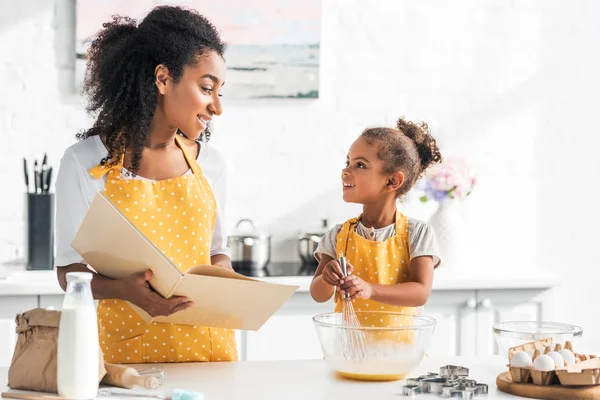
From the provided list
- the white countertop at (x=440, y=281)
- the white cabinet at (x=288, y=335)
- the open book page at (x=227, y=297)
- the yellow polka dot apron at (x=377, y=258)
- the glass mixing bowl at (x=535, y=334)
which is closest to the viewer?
the open book page at (x=227, y=297)

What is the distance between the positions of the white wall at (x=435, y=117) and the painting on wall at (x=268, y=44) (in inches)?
2.5

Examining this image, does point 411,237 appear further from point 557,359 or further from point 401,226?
point 557,359

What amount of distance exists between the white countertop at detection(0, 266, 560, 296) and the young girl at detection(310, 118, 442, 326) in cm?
90

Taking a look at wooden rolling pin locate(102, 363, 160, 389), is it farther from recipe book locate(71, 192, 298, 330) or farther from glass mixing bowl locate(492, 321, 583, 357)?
glass mixing bowl locate(492, 321, 583, 357)

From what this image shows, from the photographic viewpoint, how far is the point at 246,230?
3.84 m

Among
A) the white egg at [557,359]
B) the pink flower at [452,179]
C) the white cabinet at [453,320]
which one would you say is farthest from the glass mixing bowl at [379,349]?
the pink flower at [452,179]

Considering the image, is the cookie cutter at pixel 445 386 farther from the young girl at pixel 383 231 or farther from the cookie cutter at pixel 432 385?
the young girl at pixel 383 231

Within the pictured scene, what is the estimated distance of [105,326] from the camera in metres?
2.14

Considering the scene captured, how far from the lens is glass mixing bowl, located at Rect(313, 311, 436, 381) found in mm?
1775

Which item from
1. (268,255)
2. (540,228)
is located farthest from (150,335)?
(540,228)

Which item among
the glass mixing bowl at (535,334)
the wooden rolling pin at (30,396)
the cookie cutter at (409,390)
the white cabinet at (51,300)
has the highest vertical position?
the glass mixing bowl at (535,334)

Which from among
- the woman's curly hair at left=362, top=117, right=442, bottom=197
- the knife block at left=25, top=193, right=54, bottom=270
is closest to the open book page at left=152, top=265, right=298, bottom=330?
the woman's curly hair at left=362, top=117, right=442, bottom=197

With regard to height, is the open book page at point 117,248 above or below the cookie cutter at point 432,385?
above

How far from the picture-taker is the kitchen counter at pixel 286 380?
5.60ft
